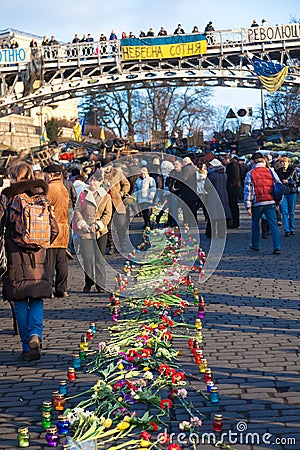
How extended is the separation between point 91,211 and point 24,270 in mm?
3596

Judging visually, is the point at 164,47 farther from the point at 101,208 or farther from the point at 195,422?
the point at 195,422

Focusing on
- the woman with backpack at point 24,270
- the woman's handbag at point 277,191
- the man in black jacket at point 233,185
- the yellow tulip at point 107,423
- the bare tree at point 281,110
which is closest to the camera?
the yellow tulip at point 107,423

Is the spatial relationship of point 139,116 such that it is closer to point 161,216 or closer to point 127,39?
point 127,39

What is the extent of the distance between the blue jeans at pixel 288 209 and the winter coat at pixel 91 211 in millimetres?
6642

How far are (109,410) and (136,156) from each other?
24.6 ft

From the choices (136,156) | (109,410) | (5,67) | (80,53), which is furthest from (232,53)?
(109,410)

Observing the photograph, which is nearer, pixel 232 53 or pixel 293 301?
pixel 293 301

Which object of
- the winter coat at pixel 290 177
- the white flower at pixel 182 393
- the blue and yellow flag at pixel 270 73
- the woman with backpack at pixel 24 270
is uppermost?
the blue and yellow flag at pixel 270 73

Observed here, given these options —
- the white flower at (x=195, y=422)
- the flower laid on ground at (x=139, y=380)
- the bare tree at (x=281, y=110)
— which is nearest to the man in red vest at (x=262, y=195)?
the flower laid on ground at (x=139, y=380)

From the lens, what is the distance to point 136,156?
12359 mm

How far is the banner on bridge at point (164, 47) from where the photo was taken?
48500 mm

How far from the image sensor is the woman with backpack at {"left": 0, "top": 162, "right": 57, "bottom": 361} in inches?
280

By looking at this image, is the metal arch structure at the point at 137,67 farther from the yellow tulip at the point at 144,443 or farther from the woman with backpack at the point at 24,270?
the yellow tulip at the point at 144,443

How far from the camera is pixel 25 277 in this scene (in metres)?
7.16
